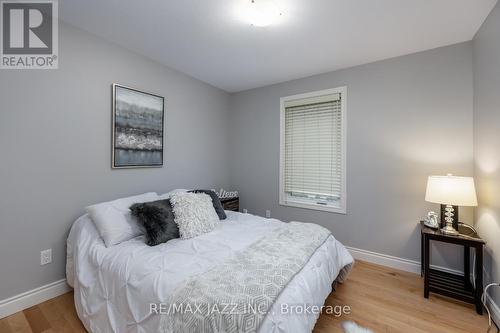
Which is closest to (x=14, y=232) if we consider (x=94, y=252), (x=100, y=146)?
(x=94, y=252)

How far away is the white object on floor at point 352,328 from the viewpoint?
1614mm

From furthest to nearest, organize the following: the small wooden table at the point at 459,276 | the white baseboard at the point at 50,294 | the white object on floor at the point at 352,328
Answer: the small wooden table at the point at 459,276, the white baseboard at the point at 50,294, the white object on floor at the point at 352,328

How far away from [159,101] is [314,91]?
214 centimetres

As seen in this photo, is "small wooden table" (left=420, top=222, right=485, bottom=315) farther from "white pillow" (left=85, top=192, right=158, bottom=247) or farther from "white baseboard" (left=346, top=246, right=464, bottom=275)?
"white pillow" (left=85, top=192, right=158, bottom=247)

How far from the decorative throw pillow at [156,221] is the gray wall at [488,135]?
2.68 m

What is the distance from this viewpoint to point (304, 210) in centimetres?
329

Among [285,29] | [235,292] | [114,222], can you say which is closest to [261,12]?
[285,29]

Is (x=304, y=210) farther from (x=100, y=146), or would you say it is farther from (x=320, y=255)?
(x=100, y=146)

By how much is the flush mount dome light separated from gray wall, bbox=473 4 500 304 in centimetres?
175

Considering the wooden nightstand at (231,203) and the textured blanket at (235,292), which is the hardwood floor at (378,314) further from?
the wooden nightstand at (231,203)

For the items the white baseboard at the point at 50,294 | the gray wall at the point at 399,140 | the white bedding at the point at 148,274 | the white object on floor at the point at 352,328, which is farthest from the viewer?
the gray wall at the point at 399,140

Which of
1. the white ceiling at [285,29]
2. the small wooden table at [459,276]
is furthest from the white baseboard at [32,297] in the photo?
the small wooden table at [459,276]

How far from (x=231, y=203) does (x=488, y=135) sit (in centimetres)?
300

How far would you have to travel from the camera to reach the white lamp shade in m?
1.91
